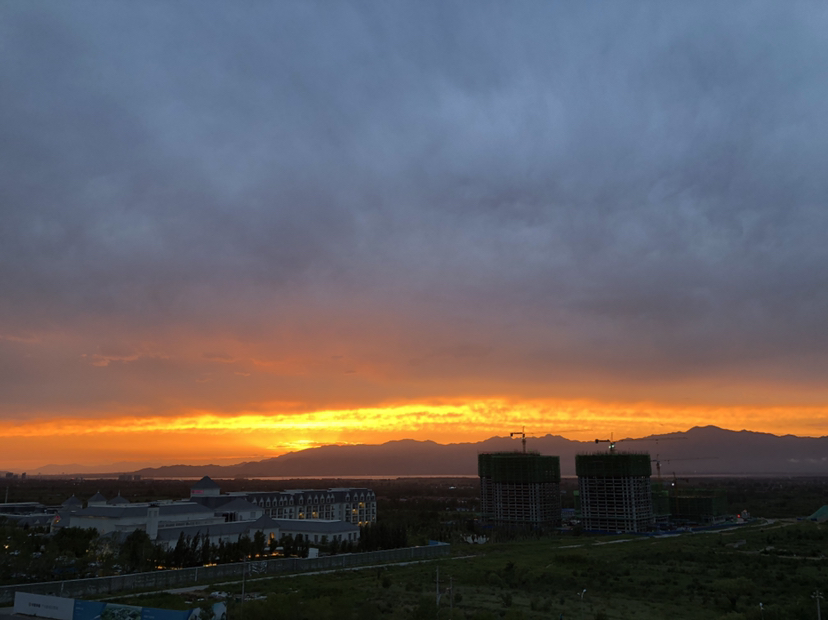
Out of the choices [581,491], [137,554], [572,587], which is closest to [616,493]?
[581,491]

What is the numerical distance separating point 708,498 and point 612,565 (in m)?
94.2

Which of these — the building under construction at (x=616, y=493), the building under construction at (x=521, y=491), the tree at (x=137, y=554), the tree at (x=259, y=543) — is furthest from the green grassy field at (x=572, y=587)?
the building under construction at (x=521, y=491)

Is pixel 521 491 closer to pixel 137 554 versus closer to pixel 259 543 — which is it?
pixel 259 543

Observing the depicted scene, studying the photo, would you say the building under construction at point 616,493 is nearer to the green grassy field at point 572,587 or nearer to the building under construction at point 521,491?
the building under construction at point 521,491

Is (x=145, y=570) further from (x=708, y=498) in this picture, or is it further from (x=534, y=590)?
(x=708, y=498)

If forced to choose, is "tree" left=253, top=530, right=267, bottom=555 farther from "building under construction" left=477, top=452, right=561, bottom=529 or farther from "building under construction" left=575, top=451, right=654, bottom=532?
"building under construction" left=575, top=451, right=654, bottom=532

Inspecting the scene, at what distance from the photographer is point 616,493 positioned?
4764 inches

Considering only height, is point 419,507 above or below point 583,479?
below

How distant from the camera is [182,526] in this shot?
231ft

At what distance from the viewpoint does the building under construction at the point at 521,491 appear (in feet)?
409

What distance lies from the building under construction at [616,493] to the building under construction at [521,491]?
6446 mm

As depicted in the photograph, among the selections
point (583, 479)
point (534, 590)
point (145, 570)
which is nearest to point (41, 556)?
point (145, 570)

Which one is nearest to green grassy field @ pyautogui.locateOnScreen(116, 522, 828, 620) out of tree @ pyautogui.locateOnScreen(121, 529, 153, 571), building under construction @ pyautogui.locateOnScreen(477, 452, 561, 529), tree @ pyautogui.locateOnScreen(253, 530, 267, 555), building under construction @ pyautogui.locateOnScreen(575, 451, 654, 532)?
tree @ pyautogui.locateOnScreen(121, 529, 153, 571)

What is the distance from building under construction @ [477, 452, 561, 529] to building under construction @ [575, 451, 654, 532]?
21.1ft
